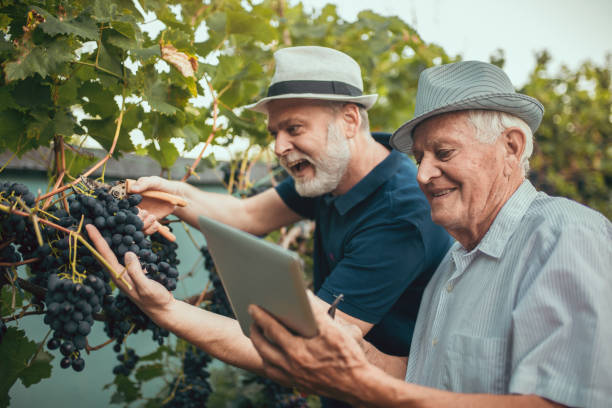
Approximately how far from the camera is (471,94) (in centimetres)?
143

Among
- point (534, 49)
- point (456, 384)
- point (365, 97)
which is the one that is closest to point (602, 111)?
point (534, 49)

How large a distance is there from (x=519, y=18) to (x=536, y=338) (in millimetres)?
8347

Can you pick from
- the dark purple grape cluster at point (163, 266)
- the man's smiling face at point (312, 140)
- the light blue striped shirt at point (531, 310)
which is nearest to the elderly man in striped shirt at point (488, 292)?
the light blue striped shirt at point (531, 310)

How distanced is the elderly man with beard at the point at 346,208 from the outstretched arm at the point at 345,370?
1.45ft

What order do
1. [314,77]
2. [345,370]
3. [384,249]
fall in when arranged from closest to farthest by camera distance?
[345,370]
[384,249]
[314,77]

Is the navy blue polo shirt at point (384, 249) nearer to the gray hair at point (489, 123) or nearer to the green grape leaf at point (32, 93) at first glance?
the gray hair at point (489, 123)

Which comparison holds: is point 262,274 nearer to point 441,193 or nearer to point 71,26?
point 441,193

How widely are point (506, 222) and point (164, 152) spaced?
1457mm

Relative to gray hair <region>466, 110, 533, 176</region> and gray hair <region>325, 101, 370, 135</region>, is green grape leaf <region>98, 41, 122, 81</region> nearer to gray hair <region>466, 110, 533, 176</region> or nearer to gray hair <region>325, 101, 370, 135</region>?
gray hair <region>325, 101, 370, 135</region>

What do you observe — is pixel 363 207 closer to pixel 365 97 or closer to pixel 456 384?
pixel 365 97

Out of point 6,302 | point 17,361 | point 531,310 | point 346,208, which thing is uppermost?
point 6,302

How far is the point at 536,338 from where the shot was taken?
1.10 m

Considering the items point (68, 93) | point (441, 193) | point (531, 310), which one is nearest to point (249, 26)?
point (68, 93)

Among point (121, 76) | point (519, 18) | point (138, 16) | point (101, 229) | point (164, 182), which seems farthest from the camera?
point (519, 18)
